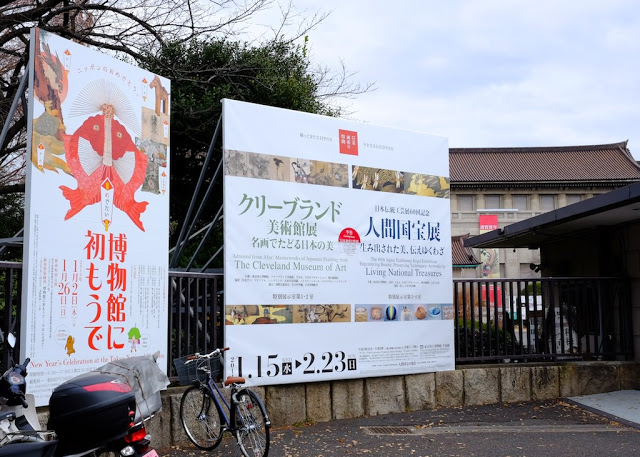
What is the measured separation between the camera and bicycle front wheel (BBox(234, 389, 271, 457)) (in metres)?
6.84

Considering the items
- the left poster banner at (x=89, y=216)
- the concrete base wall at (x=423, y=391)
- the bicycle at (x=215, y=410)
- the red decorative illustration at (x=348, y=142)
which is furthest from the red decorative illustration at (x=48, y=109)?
the red decorative illustration at (x=348, y=142)

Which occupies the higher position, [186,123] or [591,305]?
[186,123]

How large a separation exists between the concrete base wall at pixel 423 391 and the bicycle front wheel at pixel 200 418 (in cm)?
16

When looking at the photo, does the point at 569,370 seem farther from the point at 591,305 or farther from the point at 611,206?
the point at 611,206

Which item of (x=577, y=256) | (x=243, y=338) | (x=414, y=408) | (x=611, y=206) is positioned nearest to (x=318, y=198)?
(x=243, y=338)

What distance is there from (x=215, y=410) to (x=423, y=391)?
348 centimetres

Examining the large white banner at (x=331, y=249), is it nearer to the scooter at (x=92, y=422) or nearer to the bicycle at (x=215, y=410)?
the bicycle at (x=215, y=410)

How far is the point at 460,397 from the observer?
1023 cm

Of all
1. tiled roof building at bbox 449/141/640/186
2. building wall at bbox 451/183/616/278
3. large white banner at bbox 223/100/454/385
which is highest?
tiled roof building at bbox 449/141/640/186

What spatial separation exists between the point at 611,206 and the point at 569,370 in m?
2.81

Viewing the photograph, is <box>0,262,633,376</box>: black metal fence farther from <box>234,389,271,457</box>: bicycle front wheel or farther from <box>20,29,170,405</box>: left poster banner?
<box>234,389,271,457</box>: bicycle front wheel

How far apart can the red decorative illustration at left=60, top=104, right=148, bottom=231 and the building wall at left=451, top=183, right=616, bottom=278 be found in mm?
51044

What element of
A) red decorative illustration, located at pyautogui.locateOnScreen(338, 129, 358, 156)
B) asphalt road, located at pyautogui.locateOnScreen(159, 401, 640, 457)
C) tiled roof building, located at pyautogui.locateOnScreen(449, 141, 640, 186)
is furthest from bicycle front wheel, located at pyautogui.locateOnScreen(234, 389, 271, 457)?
tiled roof building, located at pyautogui.locateOnScreen(449, 141, 640, 186)

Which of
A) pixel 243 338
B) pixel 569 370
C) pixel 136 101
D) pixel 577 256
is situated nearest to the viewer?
pixel 136 101
